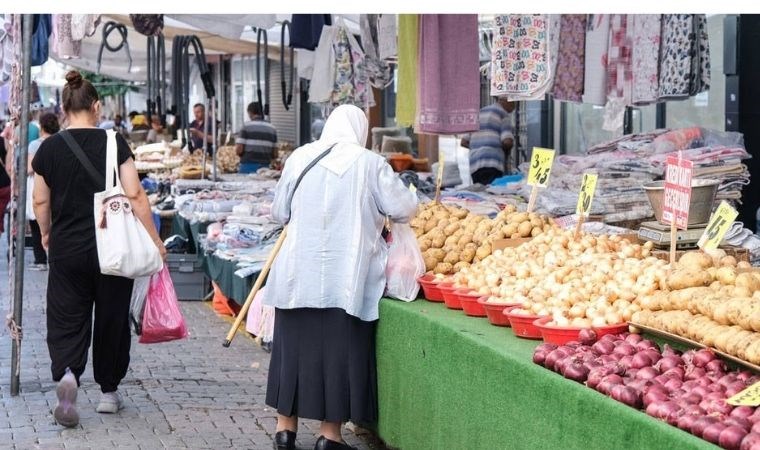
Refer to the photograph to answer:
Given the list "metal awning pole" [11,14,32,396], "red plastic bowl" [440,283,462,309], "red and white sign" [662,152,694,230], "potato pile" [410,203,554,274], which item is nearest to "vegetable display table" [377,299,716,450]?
"red plastic bowl" [440,283,462,309]

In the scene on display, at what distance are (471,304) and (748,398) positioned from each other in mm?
2287

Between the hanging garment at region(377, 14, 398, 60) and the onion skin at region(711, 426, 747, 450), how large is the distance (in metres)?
8.35

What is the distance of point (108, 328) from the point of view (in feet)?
22.5

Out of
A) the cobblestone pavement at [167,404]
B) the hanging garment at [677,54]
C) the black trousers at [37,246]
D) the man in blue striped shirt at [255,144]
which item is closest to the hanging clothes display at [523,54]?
the hanging garment at [677,54]

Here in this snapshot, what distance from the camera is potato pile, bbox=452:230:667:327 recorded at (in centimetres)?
500

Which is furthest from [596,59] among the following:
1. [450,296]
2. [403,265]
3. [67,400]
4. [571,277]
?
[67,400]

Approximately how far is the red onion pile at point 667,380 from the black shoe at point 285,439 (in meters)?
2.12

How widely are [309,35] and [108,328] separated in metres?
6.02

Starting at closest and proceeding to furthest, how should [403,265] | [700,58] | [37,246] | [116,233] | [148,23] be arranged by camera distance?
1. [403,265]
2. [116,233]
3. [700,58]
4. [148,23]
5. [37,246]

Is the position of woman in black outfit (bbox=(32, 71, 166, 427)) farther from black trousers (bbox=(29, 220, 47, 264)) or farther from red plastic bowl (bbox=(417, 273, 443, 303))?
black trousers (bbox=(29, 220, 47, 264))

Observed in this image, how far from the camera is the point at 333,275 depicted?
5.97 m

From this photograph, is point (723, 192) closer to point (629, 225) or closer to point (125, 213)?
point (629, 225)

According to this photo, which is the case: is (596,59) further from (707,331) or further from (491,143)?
(707,331)

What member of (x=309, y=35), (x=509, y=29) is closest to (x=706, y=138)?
(x=509, y=29)
